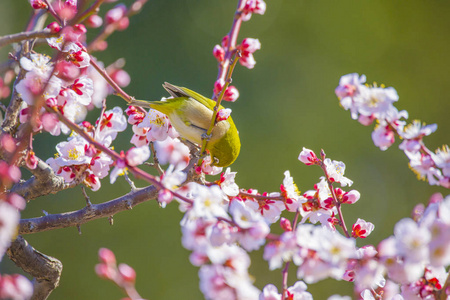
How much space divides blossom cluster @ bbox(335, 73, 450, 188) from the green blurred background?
241 centimetres

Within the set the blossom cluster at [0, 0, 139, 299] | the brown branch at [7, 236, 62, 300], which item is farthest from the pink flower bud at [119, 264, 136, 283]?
the brown branch at [7, 236, 62, 300]

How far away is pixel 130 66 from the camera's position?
3.35 meters

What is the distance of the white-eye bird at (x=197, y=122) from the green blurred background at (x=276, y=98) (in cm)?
172

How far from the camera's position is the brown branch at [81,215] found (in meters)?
0.88

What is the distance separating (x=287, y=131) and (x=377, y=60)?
1.10 m

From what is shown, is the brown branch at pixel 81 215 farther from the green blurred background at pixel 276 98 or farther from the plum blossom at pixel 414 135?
the green blurred background at pixel 276 98

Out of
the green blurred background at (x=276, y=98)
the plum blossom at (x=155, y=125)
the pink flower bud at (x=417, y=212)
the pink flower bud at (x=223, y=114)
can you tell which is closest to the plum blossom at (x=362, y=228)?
the pink flower bud at (x=417, y=212)

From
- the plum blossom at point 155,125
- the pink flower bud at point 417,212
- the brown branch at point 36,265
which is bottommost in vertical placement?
the pink flower bud at point 417,212

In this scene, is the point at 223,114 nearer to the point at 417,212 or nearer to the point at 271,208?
the point at 271,208

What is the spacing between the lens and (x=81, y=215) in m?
0.91

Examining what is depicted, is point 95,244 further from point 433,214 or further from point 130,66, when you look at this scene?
point 433,214

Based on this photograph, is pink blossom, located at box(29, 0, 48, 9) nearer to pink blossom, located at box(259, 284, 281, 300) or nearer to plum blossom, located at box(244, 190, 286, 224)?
plum blossom, located at box(244, 190, 286, 224)

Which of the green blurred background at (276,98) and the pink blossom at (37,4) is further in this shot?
the green blurred background at (276,98)

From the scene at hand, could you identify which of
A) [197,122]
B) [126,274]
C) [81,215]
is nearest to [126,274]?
[126,274]
